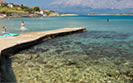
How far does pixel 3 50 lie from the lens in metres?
13.1

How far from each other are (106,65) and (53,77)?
4.68m

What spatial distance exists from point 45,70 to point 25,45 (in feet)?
23.3

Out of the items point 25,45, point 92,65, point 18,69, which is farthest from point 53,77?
point 25,45

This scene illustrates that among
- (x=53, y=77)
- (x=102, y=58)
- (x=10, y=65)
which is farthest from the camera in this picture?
(x=102, y=58)

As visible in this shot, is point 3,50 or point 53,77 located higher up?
point 3,50

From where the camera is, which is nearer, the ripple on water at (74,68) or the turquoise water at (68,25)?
the ripple on water at (74,68)

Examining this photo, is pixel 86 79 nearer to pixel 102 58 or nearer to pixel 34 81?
pixel 34 81

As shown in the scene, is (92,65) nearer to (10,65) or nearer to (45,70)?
(45,70)

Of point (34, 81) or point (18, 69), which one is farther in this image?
point (18, 69)

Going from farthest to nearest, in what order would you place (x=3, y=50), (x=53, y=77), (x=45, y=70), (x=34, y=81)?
1. (x=3, y=50)
2. (x=45, y=70)
3. (x=53, y=77)
4. (x=34, y=81)

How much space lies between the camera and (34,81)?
30.2 feet

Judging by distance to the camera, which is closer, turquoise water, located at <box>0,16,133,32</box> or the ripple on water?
the ripple on water

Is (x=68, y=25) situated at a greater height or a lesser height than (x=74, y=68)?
lesser

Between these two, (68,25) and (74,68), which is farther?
(68,25)
